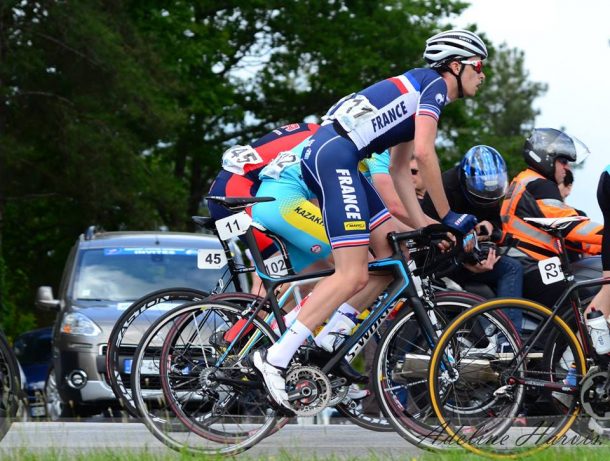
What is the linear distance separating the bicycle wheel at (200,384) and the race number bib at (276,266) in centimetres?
33

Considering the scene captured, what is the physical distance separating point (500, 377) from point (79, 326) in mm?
5888

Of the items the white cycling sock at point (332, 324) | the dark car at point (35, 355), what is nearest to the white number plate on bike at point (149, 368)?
the white cycling sock at point (332, 324)

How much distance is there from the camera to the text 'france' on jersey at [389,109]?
729 centimetres

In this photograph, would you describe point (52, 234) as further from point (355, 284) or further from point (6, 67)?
point (355, 284)

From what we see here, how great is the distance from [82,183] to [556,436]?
903 inches

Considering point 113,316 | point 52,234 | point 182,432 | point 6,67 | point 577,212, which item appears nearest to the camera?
point 182,432

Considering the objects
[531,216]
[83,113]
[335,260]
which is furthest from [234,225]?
[83,113]

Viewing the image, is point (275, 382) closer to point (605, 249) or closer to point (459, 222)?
point (459, 222)

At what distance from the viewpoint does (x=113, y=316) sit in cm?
1237

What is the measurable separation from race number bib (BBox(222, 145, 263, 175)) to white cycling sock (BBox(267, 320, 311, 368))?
1.77 m

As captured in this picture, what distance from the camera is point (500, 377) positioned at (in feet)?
23.7

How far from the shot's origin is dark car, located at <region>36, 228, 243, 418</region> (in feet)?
39.8

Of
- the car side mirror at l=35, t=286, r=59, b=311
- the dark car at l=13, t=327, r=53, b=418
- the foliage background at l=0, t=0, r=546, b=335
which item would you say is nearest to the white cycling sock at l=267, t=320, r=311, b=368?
the car side mirror at l=35, t=286, r=59, b=311

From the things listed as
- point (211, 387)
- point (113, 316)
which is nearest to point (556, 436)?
point (211, 387)
